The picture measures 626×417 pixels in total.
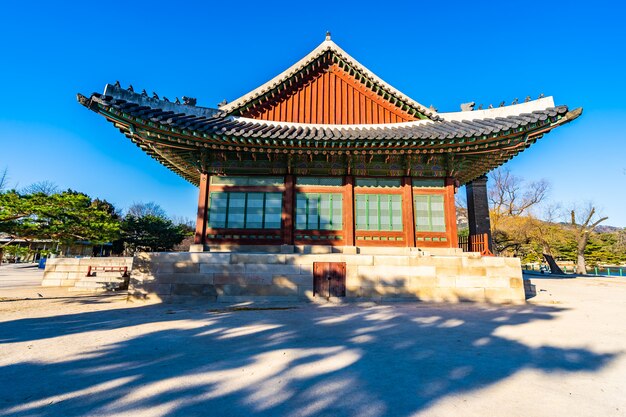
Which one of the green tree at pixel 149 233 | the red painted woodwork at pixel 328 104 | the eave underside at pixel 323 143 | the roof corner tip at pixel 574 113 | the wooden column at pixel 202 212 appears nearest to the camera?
the roof corner tip at pixel 574 113

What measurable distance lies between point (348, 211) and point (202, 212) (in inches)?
233

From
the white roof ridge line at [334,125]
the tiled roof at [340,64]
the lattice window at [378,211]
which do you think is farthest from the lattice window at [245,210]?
the tiled roof at [340,64]

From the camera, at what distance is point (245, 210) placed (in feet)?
39.9

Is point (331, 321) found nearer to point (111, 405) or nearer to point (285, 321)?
point (285, 321)

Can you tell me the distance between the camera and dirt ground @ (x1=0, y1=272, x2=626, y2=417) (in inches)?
133

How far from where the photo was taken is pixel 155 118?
32.0 ft

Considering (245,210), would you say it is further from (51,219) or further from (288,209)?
(51,219)

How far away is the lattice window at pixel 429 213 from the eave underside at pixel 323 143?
101 centimetres

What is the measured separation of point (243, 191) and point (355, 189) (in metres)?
4.67

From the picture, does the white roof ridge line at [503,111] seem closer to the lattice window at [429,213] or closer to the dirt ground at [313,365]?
the lattice window at [429,213]

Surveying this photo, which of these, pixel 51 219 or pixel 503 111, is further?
pixel 503 111

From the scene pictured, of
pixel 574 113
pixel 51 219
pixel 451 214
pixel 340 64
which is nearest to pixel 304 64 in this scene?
pixel 340 64

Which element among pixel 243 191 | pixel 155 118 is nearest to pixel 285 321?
pixel 243 191

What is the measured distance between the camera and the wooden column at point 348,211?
11.9m
